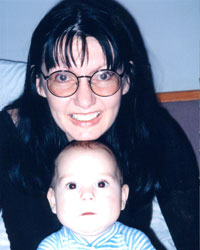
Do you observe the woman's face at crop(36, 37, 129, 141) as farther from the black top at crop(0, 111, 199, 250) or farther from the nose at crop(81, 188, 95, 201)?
the black top at crop(0, 111, 199, 250)

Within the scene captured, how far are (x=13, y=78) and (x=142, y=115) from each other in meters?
0.93

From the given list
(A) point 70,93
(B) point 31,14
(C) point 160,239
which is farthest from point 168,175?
(B) point 31,14

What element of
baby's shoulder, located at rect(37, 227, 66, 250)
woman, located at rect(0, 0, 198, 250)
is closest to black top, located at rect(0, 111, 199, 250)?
woman, located at rect(0, 0, 198, 250)

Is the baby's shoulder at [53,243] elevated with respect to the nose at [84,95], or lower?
lower

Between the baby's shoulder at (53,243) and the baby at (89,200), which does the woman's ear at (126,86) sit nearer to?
the baby at (89,200)

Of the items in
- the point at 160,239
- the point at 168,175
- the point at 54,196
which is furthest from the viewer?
the point at 160,239

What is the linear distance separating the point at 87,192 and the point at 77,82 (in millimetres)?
453

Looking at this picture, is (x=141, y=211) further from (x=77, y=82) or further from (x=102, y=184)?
(x=77, y=82)

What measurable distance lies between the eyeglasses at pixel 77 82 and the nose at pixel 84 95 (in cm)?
1

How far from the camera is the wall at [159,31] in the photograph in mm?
2201

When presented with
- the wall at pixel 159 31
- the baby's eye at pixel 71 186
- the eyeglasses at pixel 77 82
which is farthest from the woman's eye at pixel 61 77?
the wall at pixel 159 31

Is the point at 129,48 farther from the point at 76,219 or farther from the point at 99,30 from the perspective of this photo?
the point at 76,219

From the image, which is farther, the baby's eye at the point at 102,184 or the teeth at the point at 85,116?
the teeth at the point at 85,116

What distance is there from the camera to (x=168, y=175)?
167 centimetres
